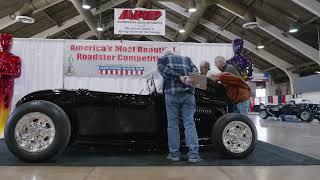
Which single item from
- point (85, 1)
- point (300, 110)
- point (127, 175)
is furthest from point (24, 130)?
point (300, 110)

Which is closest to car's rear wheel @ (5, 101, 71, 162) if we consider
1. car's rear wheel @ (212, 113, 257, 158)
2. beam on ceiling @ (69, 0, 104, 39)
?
car's rear wheel @ (212, 113, 257, 158)

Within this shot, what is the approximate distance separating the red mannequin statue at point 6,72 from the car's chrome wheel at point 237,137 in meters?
3.71

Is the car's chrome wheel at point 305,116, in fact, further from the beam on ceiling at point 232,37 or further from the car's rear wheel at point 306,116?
the beam on ceiling at point 232,37

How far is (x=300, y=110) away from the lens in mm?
14477

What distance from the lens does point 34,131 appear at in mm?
3467

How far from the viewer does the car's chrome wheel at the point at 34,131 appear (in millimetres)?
3443

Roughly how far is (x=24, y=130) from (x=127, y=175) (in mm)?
1278

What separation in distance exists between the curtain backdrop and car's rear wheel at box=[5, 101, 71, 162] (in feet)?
9.82

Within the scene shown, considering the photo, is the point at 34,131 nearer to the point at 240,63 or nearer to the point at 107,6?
the point at 240,63

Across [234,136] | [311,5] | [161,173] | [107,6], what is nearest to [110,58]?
[234,136]

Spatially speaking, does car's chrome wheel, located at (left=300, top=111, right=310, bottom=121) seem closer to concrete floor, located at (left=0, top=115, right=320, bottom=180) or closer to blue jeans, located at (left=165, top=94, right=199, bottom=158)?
concrete floor, located at (left=0, top=115, right=320, bottom=180)

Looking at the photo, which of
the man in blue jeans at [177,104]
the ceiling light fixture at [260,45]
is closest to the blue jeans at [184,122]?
the man in blue jeans at [177,104]

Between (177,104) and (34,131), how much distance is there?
154cm

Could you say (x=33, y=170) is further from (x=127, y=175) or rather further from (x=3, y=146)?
(x=3, y=146)
